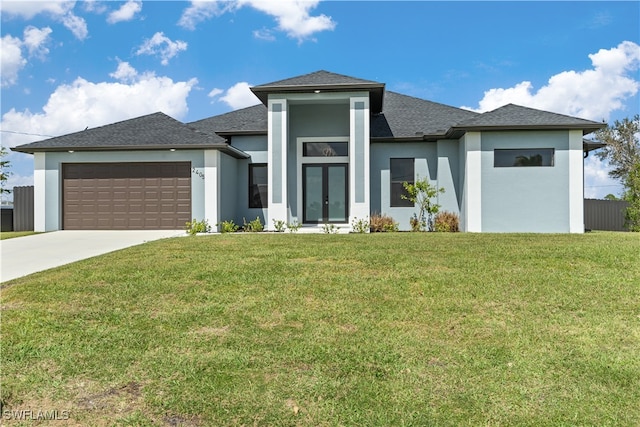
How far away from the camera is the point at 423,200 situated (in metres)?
16.0

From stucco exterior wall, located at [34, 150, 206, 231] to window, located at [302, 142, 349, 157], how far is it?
4.38m

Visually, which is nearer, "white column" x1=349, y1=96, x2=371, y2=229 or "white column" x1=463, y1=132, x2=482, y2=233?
"white column" x1=463, y1=132, x2=482, y2=233

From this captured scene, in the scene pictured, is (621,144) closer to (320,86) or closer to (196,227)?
(320,86)

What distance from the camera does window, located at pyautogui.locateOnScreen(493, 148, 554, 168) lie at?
14305mm

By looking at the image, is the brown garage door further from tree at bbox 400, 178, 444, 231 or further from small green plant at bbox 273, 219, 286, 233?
tree at bbox 400, 178, 444, 231

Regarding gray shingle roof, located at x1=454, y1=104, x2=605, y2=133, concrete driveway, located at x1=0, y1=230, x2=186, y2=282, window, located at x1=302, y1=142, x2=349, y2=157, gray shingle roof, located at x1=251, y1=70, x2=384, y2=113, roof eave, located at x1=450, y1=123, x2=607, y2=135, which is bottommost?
concrete driveway, located at x1=0, y1=230, x2=186, y2=282

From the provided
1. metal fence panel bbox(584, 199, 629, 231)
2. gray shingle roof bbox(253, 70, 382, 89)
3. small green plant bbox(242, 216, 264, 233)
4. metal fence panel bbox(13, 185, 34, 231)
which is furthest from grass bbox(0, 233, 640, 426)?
metal fence panel bbox(584, 199, 629, 231)

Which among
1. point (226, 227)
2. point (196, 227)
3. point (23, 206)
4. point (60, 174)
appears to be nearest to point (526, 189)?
point (226, 227)

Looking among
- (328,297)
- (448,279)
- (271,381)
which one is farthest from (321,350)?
(448,279)

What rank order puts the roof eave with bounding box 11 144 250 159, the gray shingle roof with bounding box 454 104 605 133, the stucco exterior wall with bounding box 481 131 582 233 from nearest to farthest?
the gray shingle roof with bounding box 454 104 605 133 < the stucco exterior wall with bounding box 481 131 582 233 < the roof eave with bounding box 11 144 250 159

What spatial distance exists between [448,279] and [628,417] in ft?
10.6

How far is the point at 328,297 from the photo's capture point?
18.4ft

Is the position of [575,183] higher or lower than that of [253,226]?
higher

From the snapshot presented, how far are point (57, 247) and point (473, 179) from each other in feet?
42.4
